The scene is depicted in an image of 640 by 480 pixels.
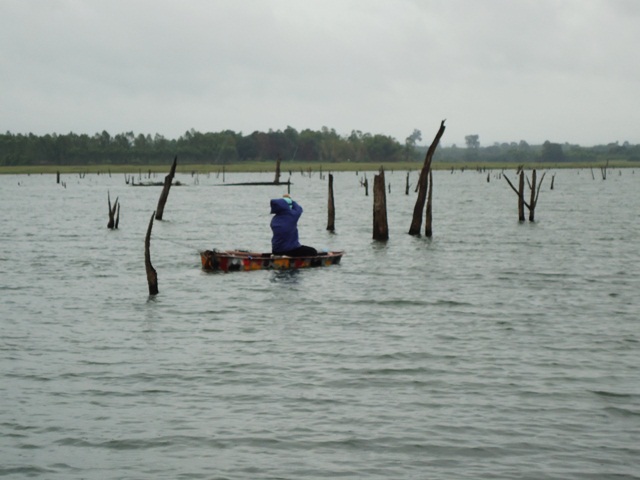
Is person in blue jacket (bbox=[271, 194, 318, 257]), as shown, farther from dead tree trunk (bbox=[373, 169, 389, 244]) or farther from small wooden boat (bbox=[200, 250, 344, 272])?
dead tree trunk (bbox=[373, 169, 389, 244])

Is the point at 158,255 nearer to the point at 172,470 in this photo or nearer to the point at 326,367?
the point at 326,367

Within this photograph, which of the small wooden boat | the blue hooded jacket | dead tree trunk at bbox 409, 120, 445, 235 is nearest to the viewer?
the blue hooded jacket

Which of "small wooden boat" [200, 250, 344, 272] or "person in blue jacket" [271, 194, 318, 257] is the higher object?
"person in blue jacket" [271, 194, 318, 257]

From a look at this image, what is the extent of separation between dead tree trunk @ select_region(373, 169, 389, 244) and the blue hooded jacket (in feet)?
24.0

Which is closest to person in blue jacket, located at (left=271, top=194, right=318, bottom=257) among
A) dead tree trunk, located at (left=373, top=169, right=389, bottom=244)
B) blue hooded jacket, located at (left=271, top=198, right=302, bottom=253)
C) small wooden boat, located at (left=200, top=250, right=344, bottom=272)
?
blue hooded jacket, located at (left=271, top=198, right=302, bottom=253)

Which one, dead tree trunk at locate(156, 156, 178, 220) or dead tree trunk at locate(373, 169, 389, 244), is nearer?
dead tree trunk at locate(373, 169, 389, 244)

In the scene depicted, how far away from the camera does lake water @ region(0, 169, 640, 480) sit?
35.6ft

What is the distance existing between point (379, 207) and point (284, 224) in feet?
34.1

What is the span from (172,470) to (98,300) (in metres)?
13.4

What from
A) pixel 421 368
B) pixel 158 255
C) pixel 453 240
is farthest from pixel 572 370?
pixel 453 240

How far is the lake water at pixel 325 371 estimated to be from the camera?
10.8 meters

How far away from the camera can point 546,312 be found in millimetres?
20953

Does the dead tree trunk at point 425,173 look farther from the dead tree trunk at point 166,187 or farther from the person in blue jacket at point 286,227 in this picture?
the dead tree trunk at point 166,187

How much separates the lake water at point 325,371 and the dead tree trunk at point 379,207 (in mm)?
3845
